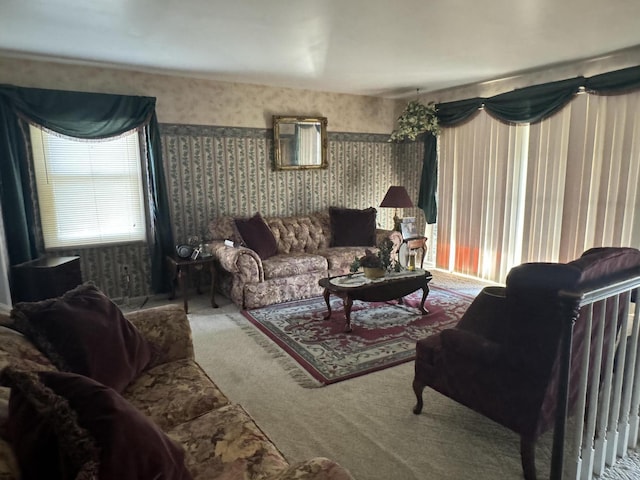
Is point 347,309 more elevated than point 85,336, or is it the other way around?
point 85,336

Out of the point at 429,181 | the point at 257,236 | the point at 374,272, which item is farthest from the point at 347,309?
the point at 429,181

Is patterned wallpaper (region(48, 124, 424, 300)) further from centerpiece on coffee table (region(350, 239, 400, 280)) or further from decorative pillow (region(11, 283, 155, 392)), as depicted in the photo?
decorative pillow (region(11, 283, 155, 392))

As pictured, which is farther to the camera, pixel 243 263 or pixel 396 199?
pixel 396 199

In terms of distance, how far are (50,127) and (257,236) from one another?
2.36 metres

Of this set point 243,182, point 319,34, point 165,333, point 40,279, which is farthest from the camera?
point 243,182

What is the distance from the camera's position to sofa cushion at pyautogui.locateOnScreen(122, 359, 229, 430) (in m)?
1.75

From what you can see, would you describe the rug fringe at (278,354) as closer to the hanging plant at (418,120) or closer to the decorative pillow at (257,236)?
the decorative pillow at (257,236)

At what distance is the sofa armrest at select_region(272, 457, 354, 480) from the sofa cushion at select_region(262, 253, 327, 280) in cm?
339

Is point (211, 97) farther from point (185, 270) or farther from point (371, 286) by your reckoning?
point (371, 286)

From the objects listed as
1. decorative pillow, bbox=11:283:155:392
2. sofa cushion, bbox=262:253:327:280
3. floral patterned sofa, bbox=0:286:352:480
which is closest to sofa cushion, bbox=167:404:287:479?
floral patterned sofa, bbox=0:286:352:480

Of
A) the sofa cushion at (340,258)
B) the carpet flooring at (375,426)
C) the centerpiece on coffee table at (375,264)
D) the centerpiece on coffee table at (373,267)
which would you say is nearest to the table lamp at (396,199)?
the sofa cushion at (340,258)

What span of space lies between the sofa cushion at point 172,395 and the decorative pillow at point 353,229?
3.59 meters

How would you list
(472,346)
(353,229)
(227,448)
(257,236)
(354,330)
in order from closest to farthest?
(227,448) < (472,346) < (354,330) < (257,236) < (353,229)

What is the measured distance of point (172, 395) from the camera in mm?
1864
